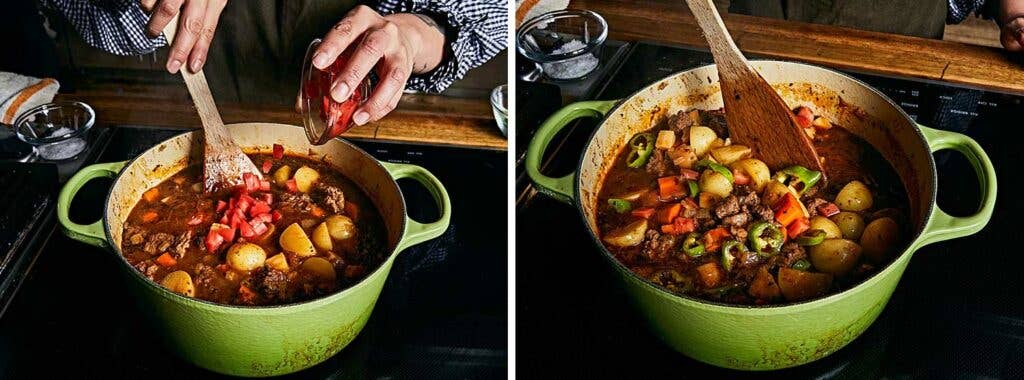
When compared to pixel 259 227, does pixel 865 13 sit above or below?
above

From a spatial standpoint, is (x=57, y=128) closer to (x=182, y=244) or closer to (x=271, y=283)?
(x=182, y=244)

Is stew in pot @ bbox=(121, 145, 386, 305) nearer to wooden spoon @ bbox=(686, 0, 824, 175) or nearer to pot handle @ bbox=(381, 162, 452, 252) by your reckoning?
pot handle @ bbox=(381, 162, 452, 252)

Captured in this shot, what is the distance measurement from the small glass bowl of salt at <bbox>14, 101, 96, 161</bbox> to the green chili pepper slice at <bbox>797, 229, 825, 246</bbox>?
0.79m

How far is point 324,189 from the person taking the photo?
1046 millimetres

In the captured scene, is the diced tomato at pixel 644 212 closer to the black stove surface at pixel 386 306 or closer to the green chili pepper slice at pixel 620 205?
the green chili pepper slice at pixel 620 205

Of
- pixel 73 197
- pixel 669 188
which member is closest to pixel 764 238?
pixel 669 188

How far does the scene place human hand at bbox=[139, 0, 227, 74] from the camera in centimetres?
100

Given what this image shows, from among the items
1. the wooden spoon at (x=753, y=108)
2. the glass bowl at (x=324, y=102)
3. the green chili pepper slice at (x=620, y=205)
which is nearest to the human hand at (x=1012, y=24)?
the wooden spoon at (x=753, y=108)

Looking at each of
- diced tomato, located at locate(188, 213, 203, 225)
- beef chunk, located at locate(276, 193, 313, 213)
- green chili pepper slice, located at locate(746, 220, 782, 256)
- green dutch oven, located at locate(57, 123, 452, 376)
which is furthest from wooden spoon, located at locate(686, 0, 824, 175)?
diced tomato, located at locate(188, 213, 203, 225)

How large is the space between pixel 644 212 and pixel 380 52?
1.19ft

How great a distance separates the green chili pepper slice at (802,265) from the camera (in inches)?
41.2

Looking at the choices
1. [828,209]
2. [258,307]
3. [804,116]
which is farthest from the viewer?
[804,116]

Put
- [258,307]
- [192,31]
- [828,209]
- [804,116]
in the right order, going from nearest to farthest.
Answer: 1. [258,307]
2. [192,31]
3. [828,209]
4. [804,116]

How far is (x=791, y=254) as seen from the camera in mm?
1054
